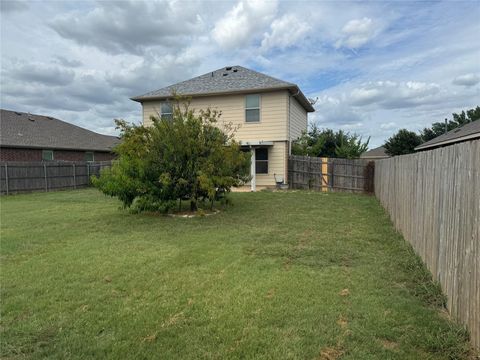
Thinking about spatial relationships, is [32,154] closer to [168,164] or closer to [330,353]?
[168,164]

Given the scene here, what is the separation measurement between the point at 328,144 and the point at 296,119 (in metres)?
4.40

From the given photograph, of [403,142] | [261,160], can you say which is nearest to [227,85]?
[261,160]

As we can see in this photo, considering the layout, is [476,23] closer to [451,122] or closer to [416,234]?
[416,234]

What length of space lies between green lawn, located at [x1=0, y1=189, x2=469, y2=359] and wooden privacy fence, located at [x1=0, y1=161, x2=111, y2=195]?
1192 centimetres

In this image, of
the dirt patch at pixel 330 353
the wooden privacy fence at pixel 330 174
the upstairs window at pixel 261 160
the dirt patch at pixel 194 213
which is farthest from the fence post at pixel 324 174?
the dirt patch at pixel 330 353

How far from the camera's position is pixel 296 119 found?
19672 mm

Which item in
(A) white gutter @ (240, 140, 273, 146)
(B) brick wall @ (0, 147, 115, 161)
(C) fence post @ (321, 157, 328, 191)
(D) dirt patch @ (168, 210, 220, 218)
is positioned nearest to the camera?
(D) dirt patch @ (168, 210, 220, 218)

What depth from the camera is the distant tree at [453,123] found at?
1518 inches

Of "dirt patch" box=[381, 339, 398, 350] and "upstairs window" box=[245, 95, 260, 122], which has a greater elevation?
"upstairs window" box=[245, 95, 260, 122]

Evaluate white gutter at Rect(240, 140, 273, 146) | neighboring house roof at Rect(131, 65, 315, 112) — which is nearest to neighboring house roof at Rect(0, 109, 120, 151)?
neighboring house roof at Rect(131, 65, 315, 112)

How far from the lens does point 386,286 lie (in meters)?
4.32

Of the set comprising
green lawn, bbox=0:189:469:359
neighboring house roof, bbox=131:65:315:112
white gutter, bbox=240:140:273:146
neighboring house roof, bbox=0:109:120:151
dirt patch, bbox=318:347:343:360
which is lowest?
dirt patch, bbox=318:347:343:360

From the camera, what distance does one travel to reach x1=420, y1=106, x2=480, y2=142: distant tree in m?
38.6

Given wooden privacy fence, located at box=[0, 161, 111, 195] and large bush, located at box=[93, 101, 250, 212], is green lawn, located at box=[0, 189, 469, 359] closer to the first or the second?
large bush, located at box=[93, 101, 250, 212]
